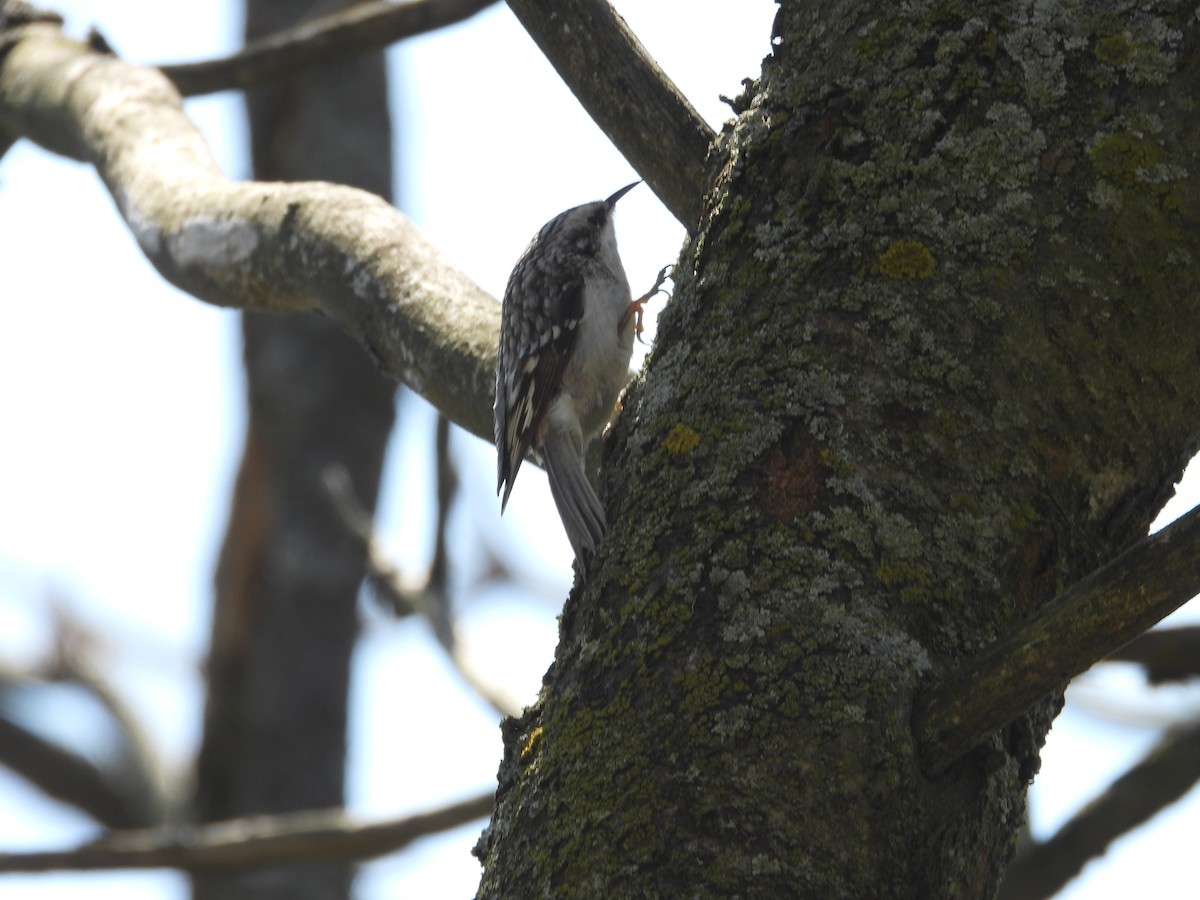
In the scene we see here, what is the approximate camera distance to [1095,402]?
1.48 metres

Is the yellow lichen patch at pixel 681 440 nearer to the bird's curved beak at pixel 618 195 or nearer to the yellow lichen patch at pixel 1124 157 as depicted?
the yellow lichen patch at pixel 1124 157

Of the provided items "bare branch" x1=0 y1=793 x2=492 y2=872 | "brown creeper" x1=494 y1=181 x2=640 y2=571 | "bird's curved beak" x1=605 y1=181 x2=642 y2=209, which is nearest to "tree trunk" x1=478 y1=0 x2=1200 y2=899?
"brown creeper" x1=494 y1=181 x2=640 y2=571

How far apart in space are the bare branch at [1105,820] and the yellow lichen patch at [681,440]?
67.9 inches

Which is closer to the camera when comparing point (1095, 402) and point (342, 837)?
point (1095, 402)

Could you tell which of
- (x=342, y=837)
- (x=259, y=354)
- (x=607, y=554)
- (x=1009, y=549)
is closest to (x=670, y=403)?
(x=607, y=554)

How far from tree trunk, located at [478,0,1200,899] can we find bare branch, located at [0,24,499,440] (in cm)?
59

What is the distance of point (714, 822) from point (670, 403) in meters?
0.51

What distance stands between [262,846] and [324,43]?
2099mm

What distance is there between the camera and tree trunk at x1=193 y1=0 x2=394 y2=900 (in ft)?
19.6

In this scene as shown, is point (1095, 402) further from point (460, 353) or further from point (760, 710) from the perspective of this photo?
point (460, 353)

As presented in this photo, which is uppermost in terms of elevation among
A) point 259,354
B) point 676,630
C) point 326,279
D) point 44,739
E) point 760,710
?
point 259,354

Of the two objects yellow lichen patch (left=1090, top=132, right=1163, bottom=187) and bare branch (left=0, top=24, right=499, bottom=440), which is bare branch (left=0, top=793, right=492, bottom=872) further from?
yellow lichen patch (left=1090, top=132, right=1163, bottom=187)

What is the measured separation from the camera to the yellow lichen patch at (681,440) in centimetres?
149

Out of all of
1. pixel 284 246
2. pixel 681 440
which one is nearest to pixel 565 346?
pixel 284 246
